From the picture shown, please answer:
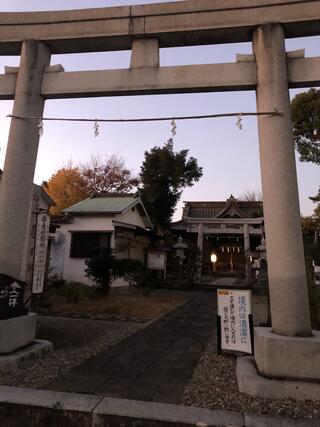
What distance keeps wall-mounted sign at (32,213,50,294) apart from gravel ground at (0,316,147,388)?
1.25 meters

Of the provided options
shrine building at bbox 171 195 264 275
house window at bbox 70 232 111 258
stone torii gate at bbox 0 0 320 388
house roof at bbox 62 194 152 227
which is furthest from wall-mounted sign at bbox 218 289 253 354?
shrine building at bbox 171 195 264 275

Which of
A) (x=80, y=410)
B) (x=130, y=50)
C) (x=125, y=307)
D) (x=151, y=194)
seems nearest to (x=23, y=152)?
(x=130, y=50)

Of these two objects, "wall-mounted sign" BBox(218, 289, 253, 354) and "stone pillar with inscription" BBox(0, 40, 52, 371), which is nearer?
"stone pillar with inscription" BBox(0, 40, 52, 371)

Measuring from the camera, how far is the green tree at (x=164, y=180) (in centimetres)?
2622

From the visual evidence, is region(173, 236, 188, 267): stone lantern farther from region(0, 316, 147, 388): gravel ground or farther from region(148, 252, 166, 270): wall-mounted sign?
region(0, 316, 147, 388): gravel ground

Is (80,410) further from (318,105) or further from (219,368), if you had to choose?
(318,105)

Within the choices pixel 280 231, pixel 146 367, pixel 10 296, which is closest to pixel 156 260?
pixel 146 367

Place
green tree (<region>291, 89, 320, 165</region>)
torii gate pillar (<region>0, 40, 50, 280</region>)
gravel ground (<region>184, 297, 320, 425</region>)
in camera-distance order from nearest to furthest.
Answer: gravel ground (<region>184, 297, 320, 425</region>) < torii gate pillar (<region>0, 40, 50, 280</region>) < green tree (<region>291, 89, 320, 165</region>)

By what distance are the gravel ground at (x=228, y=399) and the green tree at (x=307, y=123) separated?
15994 mm

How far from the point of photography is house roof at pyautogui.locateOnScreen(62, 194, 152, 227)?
61.3ft

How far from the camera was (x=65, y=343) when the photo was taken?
6.55 meters

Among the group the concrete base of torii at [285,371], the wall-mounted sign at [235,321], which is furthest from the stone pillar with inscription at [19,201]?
the concrete base of torii at [285,371]

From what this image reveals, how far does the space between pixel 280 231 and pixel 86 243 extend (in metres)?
15.2

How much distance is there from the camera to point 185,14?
5.67 metres
